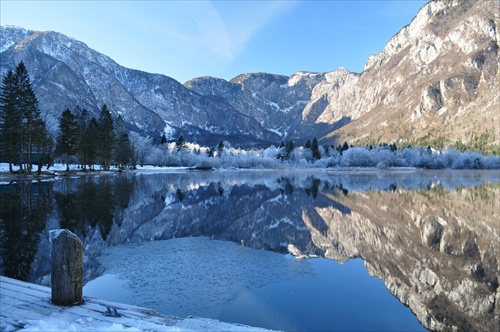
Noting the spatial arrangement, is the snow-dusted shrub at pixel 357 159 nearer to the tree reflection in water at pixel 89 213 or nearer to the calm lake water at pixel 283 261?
the calm lake water at pixel 283 261

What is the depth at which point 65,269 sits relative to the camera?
21.3 feet

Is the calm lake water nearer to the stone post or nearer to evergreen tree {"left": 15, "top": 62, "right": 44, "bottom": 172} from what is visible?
the stone post

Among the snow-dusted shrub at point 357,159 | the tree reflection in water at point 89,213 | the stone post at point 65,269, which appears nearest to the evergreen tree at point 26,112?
the tree reflection in water at point 89,213

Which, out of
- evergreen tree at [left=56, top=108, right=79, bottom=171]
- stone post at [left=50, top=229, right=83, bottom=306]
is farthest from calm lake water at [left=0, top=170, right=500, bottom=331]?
evergreen tree at [left=56, top=108, right=79, bottom=171]

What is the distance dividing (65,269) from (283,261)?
33.1 feet

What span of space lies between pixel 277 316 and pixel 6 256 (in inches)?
430

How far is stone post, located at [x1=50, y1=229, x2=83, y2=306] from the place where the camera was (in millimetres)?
6422

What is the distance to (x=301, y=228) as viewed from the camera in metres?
22.0

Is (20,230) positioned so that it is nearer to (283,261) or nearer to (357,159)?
(283,261)

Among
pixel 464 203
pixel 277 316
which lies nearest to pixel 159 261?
pixel 277 316

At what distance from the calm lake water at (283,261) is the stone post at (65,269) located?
2.97 meters

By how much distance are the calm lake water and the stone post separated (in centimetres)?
297

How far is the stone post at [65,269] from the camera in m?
6.42

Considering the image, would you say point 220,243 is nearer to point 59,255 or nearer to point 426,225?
point 59,255
